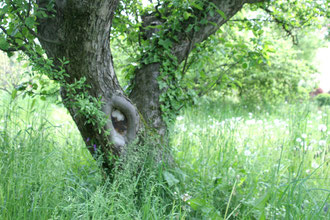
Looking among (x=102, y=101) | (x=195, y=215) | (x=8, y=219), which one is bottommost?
(x=195, y=215)

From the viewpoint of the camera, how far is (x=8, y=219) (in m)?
1.58

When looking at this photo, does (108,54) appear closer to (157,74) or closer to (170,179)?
(157,74)

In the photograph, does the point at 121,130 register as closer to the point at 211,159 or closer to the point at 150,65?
the point at 150,65

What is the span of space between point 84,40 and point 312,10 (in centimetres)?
261

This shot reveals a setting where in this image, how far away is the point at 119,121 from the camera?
225cm

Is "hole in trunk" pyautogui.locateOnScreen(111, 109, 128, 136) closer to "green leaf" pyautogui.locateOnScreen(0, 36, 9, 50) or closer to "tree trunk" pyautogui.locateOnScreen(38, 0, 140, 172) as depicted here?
"tree trunk" pyautogui.locateOnScreen(38, 0, 140, 172)

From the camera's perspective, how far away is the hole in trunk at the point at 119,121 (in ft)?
7.29

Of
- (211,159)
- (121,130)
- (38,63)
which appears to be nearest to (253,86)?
(211,159)

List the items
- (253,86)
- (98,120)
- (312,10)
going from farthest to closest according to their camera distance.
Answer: (253,86)
(312,10)
(98,120)

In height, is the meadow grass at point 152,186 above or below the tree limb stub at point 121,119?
below

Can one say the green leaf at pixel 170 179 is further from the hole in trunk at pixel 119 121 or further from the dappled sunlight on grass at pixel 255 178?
the hole in trunk at pixel 119 121

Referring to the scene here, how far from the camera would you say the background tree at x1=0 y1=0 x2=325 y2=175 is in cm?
186

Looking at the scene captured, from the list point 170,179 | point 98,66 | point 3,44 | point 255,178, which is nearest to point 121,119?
point 98,66

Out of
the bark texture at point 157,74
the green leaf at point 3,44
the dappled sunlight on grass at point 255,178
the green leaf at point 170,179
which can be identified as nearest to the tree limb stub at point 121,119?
the bark texture at point 157,74
